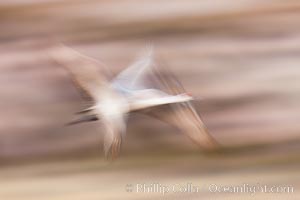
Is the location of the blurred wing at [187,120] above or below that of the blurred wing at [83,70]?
below

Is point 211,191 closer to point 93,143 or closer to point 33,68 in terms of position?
point 93,143

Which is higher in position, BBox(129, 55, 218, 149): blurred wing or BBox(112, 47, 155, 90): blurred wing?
BBox(112, 47, 155, 90): blurred wing

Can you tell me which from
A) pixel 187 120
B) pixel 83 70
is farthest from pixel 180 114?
pixel 83 70

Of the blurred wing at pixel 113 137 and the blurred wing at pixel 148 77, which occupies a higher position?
the blurred wing at pixel 148 77
